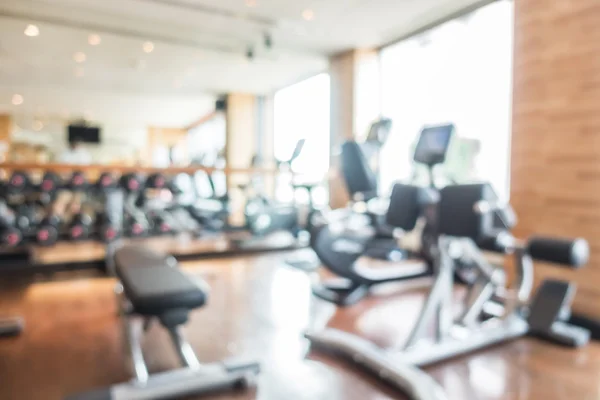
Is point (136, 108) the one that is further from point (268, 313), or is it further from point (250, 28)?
point (268, 313)

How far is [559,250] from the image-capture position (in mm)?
2451

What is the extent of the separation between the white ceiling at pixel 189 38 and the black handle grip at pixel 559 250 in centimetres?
364

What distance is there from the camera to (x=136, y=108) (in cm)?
1288

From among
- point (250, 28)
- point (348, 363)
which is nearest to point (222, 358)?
point (348, 363)

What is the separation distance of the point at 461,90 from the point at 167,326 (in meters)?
4.76

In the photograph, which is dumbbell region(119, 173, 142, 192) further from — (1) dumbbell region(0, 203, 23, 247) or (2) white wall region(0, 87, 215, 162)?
(2) white wall region(0, 87, 215, 162)

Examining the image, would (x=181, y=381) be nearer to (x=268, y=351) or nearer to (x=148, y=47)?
(x=268, y=351)

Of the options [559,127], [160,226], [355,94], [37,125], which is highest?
[37,125]

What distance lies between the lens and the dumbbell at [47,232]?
5.20 metres

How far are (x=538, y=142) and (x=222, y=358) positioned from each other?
2.78 m

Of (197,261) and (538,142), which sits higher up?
(538,142)

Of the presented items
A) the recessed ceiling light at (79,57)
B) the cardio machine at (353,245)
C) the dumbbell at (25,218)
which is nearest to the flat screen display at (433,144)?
the cardio machine at (353,245)

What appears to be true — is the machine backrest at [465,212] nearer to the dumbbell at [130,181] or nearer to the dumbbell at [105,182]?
the dumbbell at [130,181]

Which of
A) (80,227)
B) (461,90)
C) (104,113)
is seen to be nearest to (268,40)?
(461,90)
